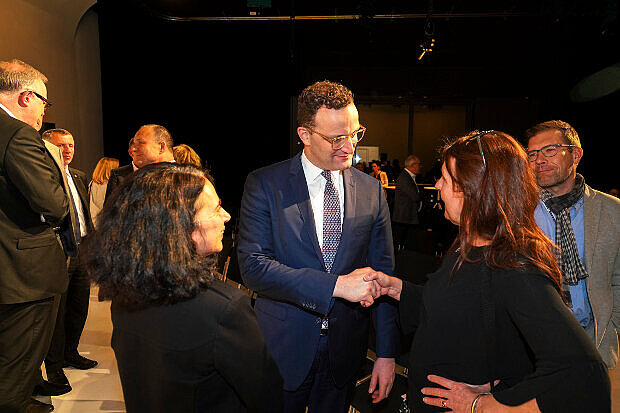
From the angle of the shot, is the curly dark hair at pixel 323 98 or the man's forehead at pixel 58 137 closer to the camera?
the curly dark hair at pixel 323 98

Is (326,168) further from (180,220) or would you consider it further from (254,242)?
(180,220)

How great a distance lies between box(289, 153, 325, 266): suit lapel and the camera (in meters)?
1.70

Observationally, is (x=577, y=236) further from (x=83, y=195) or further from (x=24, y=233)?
(x=83, y=195)

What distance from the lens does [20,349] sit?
2.38m

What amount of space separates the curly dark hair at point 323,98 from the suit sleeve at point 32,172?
147 cm

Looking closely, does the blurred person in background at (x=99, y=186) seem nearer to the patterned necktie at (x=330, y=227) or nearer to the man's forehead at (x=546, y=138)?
the patterned necktie at (x=330, y=227)

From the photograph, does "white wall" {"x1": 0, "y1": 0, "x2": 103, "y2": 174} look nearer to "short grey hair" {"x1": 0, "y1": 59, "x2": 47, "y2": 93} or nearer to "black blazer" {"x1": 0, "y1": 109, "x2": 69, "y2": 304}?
"short grey hair" {"x1": 0, "y1": 59, "x2": 47, "y2": 93}

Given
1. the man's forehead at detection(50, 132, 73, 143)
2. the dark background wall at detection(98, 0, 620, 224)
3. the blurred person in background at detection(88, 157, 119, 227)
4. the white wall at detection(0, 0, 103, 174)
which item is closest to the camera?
the man's forehead at detection(50, 132, 73, 143)

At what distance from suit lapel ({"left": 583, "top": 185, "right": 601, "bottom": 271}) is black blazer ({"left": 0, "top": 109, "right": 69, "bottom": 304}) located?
2691 mm

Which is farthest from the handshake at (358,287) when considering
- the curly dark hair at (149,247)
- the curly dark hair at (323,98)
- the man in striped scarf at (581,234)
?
the man in striped scarf at (581,234)

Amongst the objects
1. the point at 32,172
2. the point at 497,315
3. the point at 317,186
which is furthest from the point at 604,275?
the point at 32,172

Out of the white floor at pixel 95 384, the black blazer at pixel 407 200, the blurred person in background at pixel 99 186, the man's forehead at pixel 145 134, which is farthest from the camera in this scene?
the black blazer at pixel 407 200

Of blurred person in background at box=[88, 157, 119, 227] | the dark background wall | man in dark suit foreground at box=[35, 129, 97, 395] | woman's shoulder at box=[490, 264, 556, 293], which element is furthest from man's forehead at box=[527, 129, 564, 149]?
the dark background wall

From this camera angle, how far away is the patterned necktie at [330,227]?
176cm
